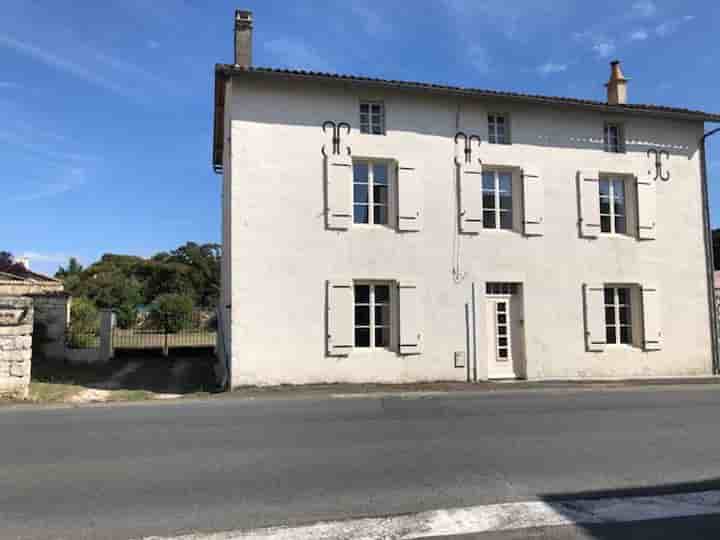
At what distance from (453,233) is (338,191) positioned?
2886mm

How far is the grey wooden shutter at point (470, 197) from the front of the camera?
13383mm

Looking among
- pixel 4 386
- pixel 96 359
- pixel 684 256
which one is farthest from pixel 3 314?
pixel 684 256

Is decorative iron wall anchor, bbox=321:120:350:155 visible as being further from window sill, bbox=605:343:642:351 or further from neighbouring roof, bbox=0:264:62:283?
neighbouring roof, bbox=0:264:62:283

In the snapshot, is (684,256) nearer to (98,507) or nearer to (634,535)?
(634,535)

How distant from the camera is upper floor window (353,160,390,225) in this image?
13.1 m

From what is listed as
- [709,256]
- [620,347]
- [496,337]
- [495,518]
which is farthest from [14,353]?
[709,256]

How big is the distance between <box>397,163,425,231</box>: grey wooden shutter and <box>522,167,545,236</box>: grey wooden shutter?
266 cm

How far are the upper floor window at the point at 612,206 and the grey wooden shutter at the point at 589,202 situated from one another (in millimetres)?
457

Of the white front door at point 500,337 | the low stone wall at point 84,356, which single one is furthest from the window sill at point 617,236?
the low stone wall at point 84,356

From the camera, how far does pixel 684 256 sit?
48.9 feet

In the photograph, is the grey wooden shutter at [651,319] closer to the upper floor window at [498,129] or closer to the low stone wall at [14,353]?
the upper floor window at [498,129]

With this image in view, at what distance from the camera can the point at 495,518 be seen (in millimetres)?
4297

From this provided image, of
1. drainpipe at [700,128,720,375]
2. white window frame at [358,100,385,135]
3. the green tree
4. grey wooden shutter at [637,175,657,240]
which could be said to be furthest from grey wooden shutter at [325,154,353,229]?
the green tree

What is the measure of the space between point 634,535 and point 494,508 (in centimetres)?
102
